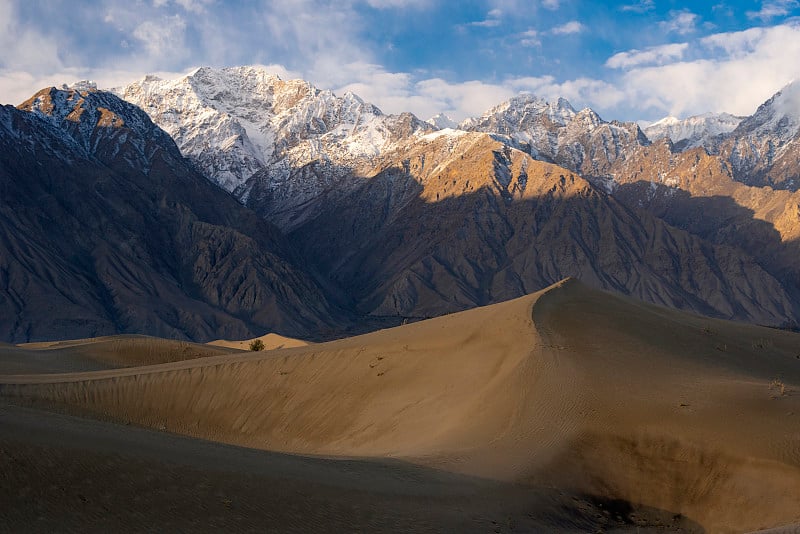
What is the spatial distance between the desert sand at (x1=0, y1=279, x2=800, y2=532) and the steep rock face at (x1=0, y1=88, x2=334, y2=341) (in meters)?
95.9

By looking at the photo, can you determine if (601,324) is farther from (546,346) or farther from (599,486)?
(599,486)

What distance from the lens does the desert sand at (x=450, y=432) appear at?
12.8 meters

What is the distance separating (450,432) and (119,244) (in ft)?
446

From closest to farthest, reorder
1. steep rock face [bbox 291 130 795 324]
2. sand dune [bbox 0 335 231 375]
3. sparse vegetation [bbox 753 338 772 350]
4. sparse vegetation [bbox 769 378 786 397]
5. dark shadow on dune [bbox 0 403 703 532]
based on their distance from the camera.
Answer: dark shadow on dune [bbox 0 403 703 532] → sparse vegetation [bbox 769 378 786 397] → sparse vegetation [bbox 753 338 772 350] → sand dune [bbox 0 335 231 375] → steep rock face [bbox 291 130 795 324]

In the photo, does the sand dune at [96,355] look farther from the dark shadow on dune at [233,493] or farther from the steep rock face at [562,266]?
the steep rock face at [562,266]

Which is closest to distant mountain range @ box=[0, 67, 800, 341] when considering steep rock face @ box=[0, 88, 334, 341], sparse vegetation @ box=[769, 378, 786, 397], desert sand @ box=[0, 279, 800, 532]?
steep rock face @ box=[0, 88, 334, 341]

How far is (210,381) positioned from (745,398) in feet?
66.9

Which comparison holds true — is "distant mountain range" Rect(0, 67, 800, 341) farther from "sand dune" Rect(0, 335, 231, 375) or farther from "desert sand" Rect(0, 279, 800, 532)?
"desert sand" Rect(0, 279, 800, 532)

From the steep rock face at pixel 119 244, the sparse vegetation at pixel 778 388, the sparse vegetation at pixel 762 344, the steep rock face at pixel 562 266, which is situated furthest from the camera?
the steep rock face at pixel 562 266

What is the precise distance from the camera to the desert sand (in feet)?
42.0

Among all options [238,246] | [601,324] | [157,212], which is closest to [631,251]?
[238,246]

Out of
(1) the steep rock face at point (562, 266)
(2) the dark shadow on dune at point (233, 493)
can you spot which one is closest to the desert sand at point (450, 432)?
(2) the dark shadow on dune at point (233, 493)

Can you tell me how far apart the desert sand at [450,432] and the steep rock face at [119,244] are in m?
95.9

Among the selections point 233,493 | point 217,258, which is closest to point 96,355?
point 233,493
